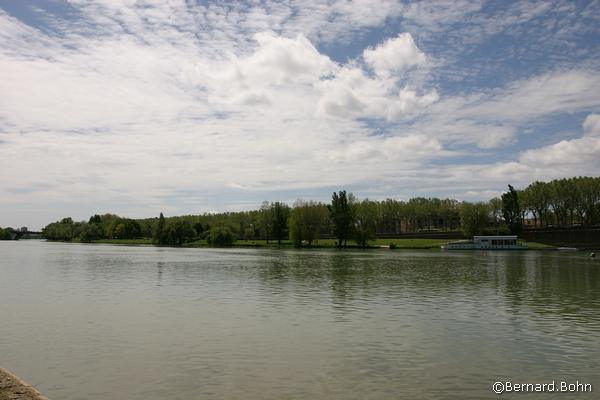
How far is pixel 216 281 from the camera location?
49938 millimetres

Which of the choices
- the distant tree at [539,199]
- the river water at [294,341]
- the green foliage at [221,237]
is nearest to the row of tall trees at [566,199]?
the distant tree at [539,199]

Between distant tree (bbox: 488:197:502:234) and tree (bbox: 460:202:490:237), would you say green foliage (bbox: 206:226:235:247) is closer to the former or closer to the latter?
tree (bbox: 460:202:490:237)

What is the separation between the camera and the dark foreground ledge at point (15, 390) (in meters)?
12.5

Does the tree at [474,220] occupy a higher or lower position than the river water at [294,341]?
higher

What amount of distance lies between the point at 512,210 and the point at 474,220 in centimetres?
1476

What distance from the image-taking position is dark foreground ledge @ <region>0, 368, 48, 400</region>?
12.5 meters

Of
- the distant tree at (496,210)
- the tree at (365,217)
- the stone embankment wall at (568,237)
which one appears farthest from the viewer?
the distant tree at (496,210)

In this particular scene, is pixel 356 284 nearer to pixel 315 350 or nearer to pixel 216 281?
pixel 216 281

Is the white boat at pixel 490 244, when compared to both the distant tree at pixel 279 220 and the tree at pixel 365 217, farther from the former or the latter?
the distant tree at pixel 279 220

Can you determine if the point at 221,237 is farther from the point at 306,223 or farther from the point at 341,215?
the point at 341,215

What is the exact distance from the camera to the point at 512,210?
6481 inches

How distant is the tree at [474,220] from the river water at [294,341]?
138045 millimetres

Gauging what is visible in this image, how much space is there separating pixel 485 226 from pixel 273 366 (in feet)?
574

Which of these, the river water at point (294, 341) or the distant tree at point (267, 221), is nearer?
the river water at point (294, 341)
